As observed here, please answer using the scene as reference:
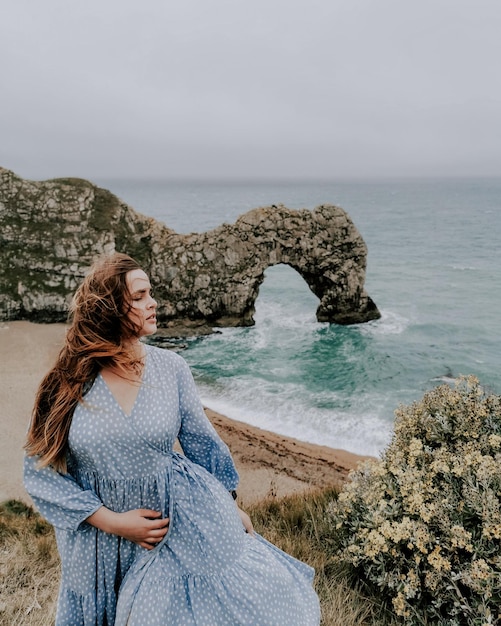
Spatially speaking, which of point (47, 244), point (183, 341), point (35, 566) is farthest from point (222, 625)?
point (47, 244)

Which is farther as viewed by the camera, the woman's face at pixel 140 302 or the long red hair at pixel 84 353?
the woman's face at pixel 140 302

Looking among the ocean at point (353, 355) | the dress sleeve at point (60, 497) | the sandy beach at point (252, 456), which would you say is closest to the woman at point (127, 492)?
the dress sleeve at point (60, 497)

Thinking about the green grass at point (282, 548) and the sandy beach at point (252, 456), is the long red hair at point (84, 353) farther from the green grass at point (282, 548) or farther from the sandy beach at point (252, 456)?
the sandy beach at point (252, 456)

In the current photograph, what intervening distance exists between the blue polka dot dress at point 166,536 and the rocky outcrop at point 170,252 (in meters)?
22.9

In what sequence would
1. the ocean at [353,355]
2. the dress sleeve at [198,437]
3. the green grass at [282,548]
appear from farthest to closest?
1. the ocean at [353,355]
2. the green grass at [282,548]
3. the dress sleeve at [198,437]

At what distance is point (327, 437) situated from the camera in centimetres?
1565

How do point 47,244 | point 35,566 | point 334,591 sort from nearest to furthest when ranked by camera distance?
point 334,591 < point 35,566 < point 47,244

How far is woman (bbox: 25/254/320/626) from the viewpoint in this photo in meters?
2.18

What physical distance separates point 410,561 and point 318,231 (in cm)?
2424

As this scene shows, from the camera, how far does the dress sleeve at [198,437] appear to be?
245cm

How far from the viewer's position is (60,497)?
220 cm

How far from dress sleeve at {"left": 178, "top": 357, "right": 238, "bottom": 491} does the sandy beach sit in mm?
8062

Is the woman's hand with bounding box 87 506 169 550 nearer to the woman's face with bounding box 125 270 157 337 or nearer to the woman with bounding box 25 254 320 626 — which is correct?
the woman with bounding box 25 254 320 626

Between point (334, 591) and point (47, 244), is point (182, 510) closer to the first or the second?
point (334, 591)
